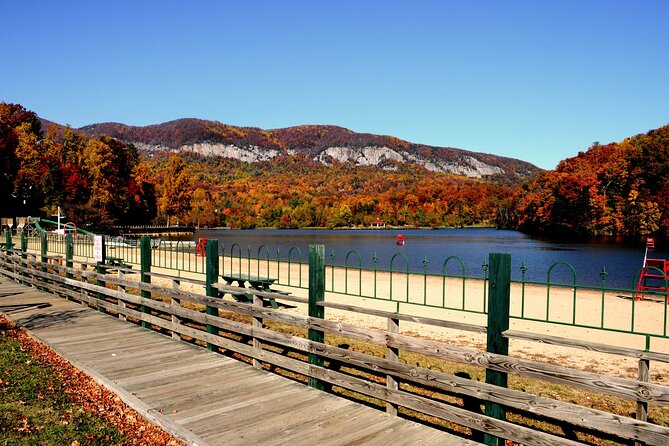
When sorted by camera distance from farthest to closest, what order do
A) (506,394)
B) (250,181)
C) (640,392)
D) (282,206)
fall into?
1. (250,181)
2. (282,206)
3. (506,394)
4. (640,392)

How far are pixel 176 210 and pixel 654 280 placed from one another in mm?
79472

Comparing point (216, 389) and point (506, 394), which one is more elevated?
point (506, 394)

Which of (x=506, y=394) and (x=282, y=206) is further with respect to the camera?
(x=282, y=206)

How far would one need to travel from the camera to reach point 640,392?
158 inches

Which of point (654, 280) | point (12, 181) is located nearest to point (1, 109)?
point (12, 181)

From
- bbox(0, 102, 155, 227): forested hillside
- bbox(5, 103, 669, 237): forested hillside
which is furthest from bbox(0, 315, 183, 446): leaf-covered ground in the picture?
bbox(0, 102, 155, 227): forested hillside

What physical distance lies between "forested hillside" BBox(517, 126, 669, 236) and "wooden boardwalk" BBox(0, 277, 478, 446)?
82.3 metres

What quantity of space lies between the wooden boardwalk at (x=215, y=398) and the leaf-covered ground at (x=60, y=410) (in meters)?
0.13

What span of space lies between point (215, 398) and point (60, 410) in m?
1.62

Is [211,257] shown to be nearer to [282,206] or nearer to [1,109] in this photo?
[1,109]

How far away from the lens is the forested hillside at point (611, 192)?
77.2m

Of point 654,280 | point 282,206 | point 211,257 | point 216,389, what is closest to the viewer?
point 216,389

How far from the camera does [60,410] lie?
5672mm

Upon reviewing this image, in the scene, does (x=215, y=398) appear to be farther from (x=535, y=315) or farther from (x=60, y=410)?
(x=535, y=315)
